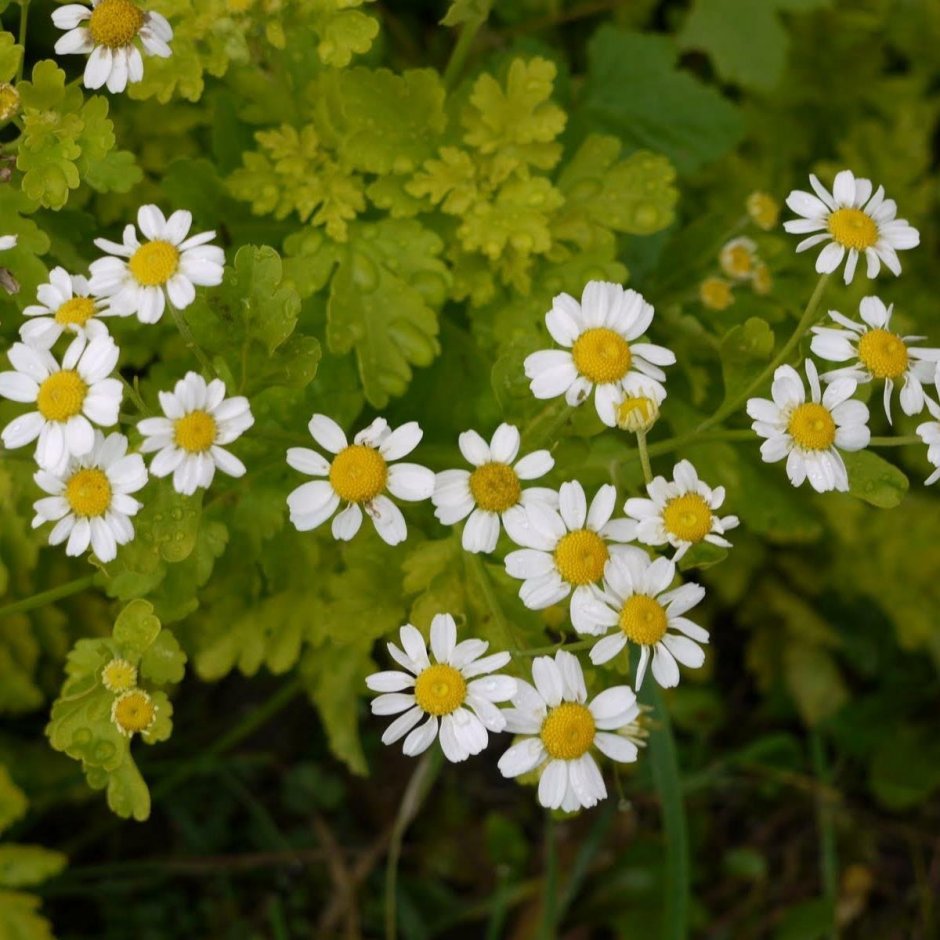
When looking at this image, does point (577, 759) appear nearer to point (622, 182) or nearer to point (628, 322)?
point (628, 322)

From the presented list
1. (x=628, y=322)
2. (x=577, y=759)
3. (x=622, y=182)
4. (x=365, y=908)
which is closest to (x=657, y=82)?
(x=622, y=182)

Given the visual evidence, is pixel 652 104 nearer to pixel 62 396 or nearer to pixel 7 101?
pixel 7 101

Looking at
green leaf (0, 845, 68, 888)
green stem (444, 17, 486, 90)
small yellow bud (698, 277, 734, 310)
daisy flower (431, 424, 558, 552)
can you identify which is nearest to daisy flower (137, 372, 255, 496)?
daisy flower (431, 424, 558, 552)

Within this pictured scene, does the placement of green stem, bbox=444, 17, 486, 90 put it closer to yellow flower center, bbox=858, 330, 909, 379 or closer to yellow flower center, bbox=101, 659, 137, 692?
yellow flower center, bbox=858, 330, 909, 379

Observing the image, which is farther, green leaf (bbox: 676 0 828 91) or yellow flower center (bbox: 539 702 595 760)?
green leaf (bbox: 676 0 828 91)

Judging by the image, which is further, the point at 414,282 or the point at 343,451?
the point at 414,282

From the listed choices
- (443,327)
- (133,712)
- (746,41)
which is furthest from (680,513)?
(746,41)
